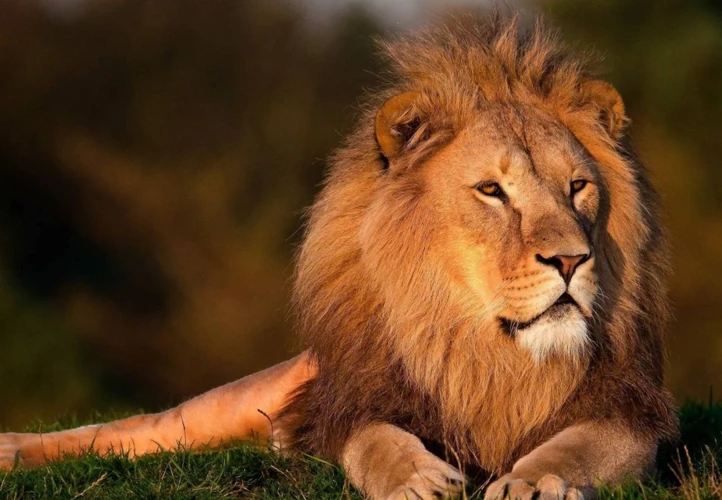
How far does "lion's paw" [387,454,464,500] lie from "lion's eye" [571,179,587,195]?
1085 millimetres

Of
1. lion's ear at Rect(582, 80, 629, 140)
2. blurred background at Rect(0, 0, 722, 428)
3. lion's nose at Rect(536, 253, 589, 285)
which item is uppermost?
lion's ear at Rect(582, 80, 629, 140)

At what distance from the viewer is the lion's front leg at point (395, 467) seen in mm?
4160

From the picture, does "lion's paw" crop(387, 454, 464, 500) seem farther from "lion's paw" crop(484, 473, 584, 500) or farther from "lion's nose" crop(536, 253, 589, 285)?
"lion's nose" crop(536, 253, 589, 285)

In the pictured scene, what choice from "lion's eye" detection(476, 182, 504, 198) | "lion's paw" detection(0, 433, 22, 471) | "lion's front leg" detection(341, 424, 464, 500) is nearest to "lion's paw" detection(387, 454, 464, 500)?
"lion's front leg" detection(341, 424, 464, 500)

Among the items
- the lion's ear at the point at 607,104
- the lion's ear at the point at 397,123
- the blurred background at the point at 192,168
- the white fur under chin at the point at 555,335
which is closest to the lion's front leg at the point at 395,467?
the white fur under chin at the point at 555,335

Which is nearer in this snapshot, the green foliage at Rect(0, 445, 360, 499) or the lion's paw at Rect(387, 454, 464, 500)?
the lion's paw at Rect(387, 454, 464, 500)

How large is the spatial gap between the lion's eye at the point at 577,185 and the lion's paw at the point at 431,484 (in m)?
1.09

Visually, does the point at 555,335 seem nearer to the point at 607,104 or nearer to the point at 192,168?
the point at 607,104

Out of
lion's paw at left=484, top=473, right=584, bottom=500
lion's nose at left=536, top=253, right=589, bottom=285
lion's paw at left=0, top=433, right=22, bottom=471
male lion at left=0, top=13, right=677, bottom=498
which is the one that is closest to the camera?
lion's paw at left=484, top=473, right=584, bottom=500

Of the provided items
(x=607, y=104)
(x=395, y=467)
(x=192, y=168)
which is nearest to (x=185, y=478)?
(x=395, y=467)

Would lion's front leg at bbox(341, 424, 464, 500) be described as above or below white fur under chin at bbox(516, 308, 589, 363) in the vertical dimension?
below

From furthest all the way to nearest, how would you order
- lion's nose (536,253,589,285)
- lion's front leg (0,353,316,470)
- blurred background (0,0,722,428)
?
1. blurred background (0,0,722,428)
2. lion's front leg (0,353,316,470)
3. lion's nose (536,253,589,285)

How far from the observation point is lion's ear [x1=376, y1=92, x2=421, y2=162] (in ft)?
16.0

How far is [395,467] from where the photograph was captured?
14.3 feet
